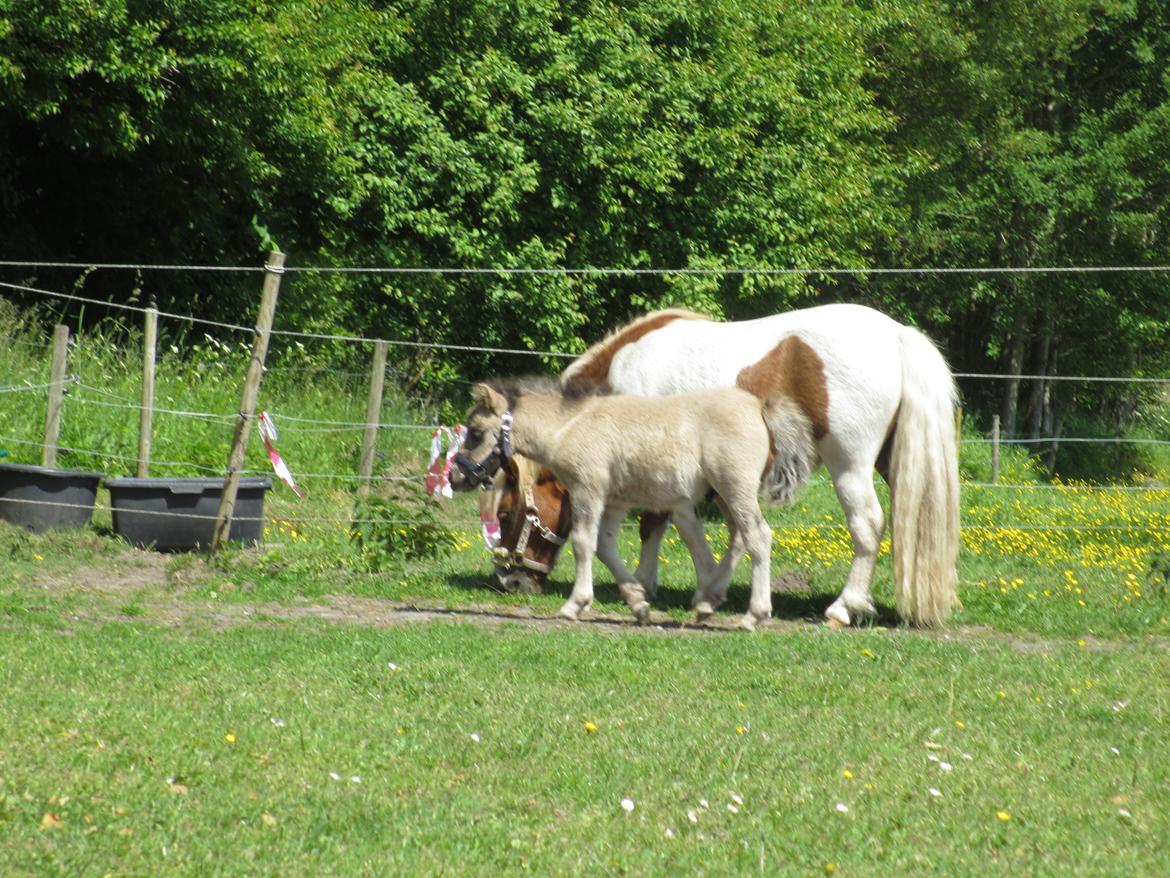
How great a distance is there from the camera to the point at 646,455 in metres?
8.84

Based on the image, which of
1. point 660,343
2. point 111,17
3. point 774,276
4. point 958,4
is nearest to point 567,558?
point 660,343

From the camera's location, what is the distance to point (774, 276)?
19438 mm

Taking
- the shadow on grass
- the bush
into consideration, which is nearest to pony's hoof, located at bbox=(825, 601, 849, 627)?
the shadow on grass

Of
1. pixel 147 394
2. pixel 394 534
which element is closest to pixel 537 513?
pixel 394 534

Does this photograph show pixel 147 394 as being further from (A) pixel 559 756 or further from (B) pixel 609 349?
(A) pixel 559 756

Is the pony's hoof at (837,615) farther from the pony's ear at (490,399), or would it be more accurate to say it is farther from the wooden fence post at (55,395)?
the wooden fence post at (55,395)

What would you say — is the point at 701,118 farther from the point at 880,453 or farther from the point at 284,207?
the point at 880,453

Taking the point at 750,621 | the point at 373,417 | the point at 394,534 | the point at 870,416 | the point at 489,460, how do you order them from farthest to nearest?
1. the point at 373,417
2. the point at 394,534
3. the point at 870,416
4. the point at 489,460
5. the point at 750,621

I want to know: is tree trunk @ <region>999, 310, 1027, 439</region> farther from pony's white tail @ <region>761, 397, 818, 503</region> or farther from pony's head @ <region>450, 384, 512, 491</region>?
pony's head @ <region>450, 384, 512, 491</region>

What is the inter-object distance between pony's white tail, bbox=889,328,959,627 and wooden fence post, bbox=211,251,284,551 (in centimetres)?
460

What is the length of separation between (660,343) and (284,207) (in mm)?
10719

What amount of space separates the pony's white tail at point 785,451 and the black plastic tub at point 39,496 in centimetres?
570

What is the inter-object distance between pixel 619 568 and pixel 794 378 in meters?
1.72

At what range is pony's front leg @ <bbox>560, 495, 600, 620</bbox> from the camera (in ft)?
29.2
